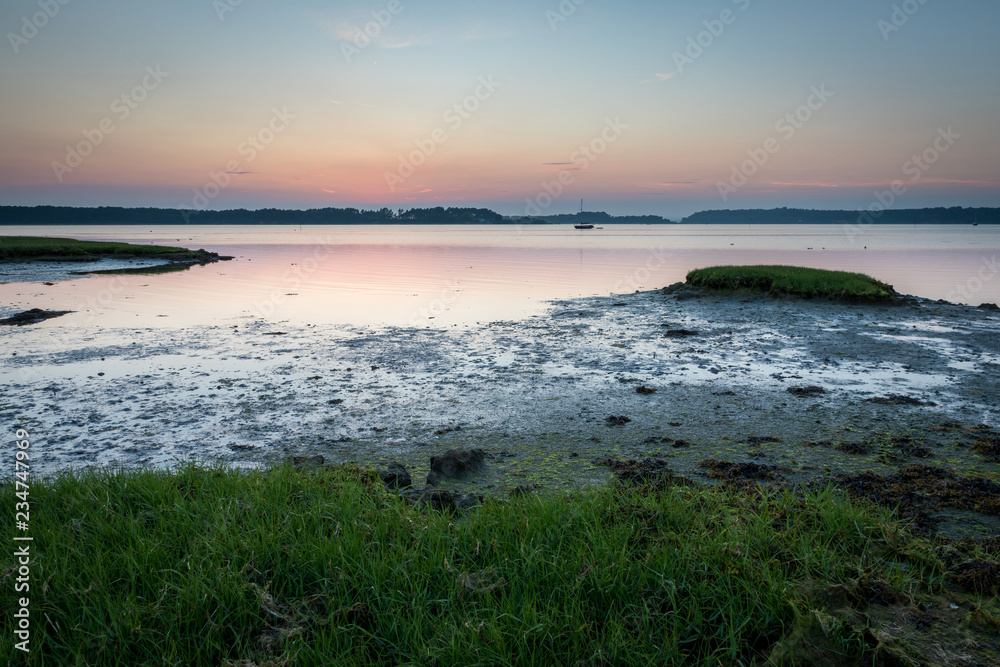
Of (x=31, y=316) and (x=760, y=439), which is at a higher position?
(x=31, y=316)

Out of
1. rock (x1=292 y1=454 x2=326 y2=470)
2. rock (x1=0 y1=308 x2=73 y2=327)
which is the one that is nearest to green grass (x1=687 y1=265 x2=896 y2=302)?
rock (x1=292 y1=454 x2=326 y2=470)

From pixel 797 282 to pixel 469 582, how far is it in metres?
20.7

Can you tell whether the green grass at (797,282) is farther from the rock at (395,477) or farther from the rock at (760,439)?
the rock at (395,477)

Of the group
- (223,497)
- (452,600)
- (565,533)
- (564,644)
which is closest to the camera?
(564,644)

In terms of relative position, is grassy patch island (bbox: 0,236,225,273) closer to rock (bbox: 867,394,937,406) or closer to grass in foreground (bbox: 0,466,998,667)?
grass in foreground (bbox: 0,466,998,667)

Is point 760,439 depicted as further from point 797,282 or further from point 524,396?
point 797,282

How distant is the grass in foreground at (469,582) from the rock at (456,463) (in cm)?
158

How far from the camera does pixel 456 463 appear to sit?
6223 millimetres

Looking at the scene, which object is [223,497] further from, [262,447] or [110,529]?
[262,447]

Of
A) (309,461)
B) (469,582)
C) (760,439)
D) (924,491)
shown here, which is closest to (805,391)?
Answer: (760,439)

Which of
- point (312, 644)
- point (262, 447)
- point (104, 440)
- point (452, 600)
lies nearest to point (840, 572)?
point (452, 600)

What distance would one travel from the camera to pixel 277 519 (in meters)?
4.30

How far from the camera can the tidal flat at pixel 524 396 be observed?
6.75 metres

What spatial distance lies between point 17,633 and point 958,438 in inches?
373
